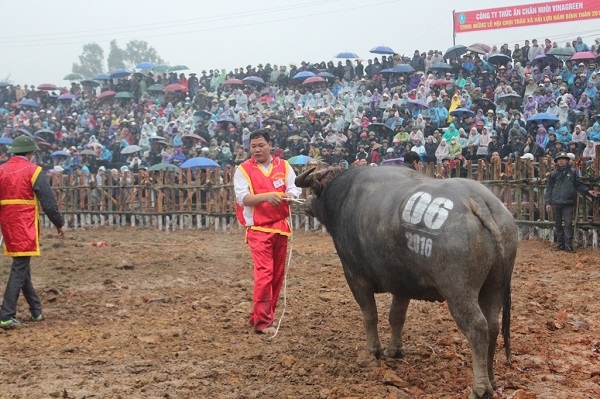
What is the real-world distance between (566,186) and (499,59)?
11.2m

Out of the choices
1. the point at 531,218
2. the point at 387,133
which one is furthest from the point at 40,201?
the point at 387,133

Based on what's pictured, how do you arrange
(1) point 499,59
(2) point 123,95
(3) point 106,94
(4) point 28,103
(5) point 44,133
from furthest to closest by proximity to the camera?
1. (4) point 28,103
2. (3) point 106,94
3. (2) point 123,95
4. (5) point 44,133
5. (1) point 499,59

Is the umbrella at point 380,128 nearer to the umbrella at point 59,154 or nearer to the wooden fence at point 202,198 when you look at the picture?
the wooden fence at point 202,198

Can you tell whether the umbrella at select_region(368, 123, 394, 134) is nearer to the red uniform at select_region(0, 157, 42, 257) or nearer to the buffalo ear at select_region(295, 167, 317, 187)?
the red uniform at select_region(0, 157, 42, 257)

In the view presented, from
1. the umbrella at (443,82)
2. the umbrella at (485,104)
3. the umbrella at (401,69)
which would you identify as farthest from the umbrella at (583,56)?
the umbrella at (401,69)

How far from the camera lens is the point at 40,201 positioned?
306 inches

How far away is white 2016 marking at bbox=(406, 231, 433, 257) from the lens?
4773 mm

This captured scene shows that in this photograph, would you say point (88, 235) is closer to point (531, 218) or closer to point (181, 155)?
point (181, 155)

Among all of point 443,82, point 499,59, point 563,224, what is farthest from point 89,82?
point 563,224

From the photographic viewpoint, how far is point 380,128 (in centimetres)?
2048

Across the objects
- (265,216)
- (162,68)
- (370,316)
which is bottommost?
(370,316)

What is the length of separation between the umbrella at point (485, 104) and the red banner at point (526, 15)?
11221 millimetres

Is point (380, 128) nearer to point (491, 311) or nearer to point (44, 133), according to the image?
point (44, 133)

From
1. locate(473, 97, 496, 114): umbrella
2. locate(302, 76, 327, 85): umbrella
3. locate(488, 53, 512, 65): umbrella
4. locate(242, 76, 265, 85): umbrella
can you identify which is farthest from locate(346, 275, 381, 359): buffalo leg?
locate(242, 76, 265, 85): umbrella
